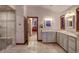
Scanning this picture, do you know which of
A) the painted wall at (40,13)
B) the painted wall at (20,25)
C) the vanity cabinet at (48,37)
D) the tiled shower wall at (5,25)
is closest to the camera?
the tiled shower wall at (5,25)

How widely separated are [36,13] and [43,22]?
31.7 inches

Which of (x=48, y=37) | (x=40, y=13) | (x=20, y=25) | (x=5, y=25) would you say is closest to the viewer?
(x=5, y=25)

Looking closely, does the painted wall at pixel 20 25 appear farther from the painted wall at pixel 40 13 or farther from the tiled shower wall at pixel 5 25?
the painted wall at pixel 40 13

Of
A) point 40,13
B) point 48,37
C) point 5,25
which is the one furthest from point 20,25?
point 40,13

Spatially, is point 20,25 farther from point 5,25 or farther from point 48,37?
point 48,37

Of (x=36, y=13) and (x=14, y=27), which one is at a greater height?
(x=36, y=13)

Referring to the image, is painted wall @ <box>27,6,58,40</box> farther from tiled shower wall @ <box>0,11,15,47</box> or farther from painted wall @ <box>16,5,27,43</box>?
tiled shower wall @ <box>0,11,15,47</box>

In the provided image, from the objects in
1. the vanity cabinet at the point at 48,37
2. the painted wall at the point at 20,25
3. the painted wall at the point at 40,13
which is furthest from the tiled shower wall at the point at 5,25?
the painted wall at the point at 40,13

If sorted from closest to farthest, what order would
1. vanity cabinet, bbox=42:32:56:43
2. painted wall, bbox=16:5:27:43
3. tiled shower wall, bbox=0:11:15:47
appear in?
tiled shower wall, bbox=0:11:15:47, painted wall, bbox=16:5:27:43, vanity cabinet, bbox=42:32:56:43

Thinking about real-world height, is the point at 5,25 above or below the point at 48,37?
above

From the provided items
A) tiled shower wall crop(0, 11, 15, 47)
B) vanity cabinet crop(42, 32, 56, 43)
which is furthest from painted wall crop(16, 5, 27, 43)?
vanity cabinet crop(42, 32, 56, 43)
